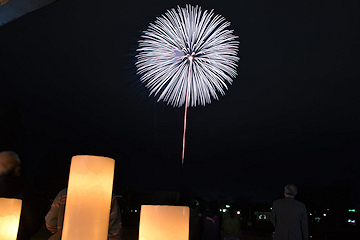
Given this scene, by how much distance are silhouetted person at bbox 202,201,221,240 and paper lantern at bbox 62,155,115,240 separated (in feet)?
16.5

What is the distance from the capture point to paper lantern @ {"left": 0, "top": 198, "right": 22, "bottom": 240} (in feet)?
5.39

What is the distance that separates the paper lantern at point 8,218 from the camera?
1.64 meters

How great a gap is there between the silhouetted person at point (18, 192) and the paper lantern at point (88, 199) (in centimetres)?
167

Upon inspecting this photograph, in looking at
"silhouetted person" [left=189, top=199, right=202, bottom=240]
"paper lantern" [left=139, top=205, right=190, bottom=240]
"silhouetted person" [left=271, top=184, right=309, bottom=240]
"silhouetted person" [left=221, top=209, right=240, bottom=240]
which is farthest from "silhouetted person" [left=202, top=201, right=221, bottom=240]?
"paper lantern" [left=139, top=205, right=190, bottom=240]

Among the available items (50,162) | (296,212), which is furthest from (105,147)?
(296,212)

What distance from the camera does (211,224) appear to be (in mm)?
6078

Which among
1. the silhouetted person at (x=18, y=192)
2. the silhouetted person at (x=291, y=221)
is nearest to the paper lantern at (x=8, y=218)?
the silhouetted person at (x=18, y=192)

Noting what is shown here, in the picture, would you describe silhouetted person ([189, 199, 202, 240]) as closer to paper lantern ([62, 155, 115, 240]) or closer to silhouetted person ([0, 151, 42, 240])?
silhouetted person ([0, 151, 42, 240])

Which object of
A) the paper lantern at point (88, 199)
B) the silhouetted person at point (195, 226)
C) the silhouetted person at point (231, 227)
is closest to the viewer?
the paper lantern at point (88, 199)

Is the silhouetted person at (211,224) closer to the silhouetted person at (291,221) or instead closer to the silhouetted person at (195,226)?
the silhouetted person at (195,226)

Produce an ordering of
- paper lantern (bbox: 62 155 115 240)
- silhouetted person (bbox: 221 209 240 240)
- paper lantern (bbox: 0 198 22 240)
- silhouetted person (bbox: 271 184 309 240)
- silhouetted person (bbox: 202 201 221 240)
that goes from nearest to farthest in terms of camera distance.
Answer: paper lantern (bbox: 62 155 115 240) → paper lantern (bbox: 0 198 22 240) → silhouetted person (bbox: 271 184 309 240) → silhouetted person (bbox: 202 201 221 240) → silhouetted person (bbox: 221 209 240 240)

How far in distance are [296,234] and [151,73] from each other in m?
7.04

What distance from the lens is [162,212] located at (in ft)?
6.09

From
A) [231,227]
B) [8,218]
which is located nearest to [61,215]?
[8,218]
